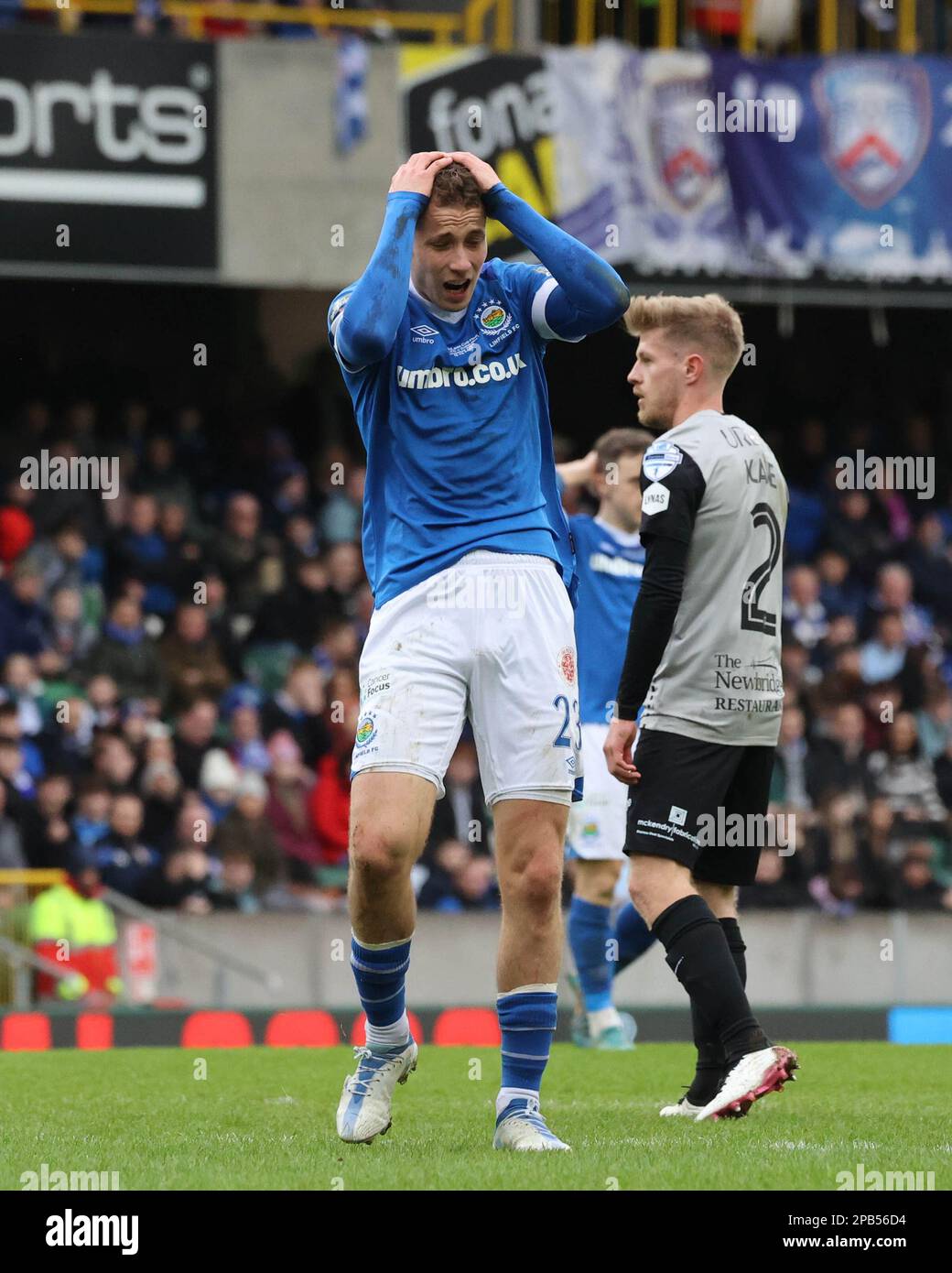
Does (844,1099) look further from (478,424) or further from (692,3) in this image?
(692,3)

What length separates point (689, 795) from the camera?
20.4 ft

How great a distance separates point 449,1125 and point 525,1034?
822 mm

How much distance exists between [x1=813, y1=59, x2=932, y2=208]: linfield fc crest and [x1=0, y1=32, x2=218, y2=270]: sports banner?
15.8ft

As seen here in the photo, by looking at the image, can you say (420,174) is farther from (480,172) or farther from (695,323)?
(695,323)

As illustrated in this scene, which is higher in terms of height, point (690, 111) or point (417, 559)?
point (690, 111)

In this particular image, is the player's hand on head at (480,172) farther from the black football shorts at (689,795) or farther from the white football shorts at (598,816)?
the white football shorts at (598,816)

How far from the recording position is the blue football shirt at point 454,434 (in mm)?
5641

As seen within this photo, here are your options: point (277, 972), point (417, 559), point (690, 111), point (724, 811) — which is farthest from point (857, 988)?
point (417, 559)

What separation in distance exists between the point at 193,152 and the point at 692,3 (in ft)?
18.8

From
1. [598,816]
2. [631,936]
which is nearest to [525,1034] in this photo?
[631,936]

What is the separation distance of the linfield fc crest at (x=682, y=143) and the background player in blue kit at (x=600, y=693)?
8.02 m

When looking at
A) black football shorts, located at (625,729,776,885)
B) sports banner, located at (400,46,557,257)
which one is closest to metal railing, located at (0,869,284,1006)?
sports banner, located at (400,46,557,257)

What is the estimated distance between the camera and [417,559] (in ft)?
18.4

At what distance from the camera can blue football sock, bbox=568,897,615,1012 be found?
9203 millimetres
